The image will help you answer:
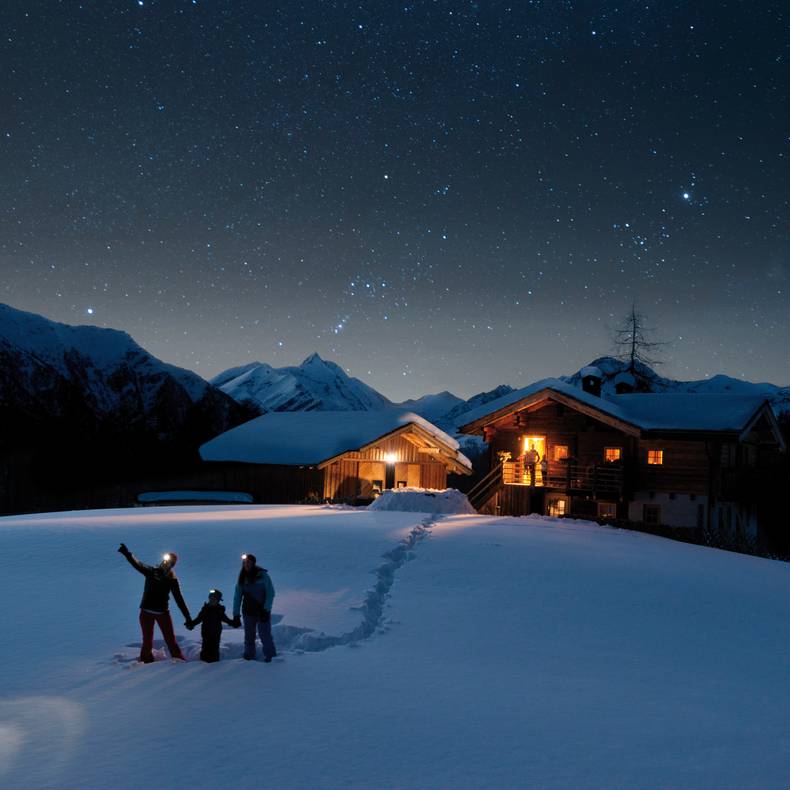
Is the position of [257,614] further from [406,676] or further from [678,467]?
[678,467]

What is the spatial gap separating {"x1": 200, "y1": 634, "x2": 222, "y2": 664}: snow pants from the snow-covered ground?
0.18 m

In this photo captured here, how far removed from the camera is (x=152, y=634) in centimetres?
892

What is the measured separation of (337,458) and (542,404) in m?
11.3

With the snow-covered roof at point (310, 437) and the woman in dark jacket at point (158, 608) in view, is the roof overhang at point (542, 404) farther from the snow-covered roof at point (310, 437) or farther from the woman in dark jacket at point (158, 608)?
the woman in dark jacket at point (158, 608)

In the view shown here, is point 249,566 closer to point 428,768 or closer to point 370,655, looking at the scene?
point 370,655

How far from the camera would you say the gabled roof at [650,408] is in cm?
3148

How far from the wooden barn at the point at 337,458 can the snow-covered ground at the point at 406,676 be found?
2015cm

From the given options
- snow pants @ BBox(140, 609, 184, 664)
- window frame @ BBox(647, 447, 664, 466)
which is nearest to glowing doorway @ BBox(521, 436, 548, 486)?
window frame @ BBox(647, 447, 664, 466)

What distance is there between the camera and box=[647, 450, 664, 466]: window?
32406mm

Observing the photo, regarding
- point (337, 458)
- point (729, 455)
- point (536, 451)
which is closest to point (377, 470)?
point (337, 458)

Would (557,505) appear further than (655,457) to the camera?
Yes

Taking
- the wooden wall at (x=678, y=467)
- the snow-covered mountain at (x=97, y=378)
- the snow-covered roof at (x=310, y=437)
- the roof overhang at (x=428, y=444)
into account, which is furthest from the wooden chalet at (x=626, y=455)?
the snow-covered mountain at (x=97, y=378)

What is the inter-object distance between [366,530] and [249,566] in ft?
35.0

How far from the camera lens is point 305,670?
8.71m
